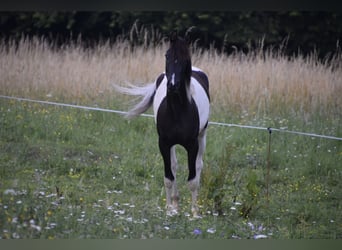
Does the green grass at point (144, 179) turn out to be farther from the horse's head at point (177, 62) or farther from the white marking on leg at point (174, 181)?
the horse's head at point (177, 62)

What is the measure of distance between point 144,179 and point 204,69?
1156mm

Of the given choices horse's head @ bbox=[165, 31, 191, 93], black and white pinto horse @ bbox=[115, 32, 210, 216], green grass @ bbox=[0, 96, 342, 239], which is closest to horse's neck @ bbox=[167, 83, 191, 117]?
black and white pinto horse @ bbox=[115, 32, 210, 216]

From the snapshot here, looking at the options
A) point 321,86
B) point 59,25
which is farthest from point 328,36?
point 59,25

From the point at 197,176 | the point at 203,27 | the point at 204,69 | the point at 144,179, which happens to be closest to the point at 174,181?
the point at 197,176

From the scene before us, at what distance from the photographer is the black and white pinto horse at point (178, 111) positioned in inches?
215

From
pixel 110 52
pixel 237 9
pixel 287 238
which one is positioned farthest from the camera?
pixel 110 52

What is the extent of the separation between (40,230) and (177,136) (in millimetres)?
1288

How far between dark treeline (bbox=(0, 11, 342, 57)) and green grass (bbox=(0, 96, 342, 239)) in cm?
67

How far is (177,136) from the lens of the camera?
571 cm

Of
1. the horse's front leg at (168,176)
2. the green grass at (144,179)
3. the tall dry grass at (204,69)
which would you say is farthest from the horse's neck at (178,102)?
the tall dry grass at (204,69)

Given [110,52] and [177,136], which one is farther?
[110,52]

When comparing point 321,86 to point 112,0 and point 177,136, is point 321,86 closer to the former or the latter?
point 177,136

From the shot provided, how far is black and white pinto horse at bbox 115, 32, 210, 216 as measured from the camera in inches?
215

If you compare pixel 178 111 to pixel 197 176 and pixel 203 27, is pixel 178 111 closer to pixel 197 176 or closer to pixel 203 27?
pixel 197 176
